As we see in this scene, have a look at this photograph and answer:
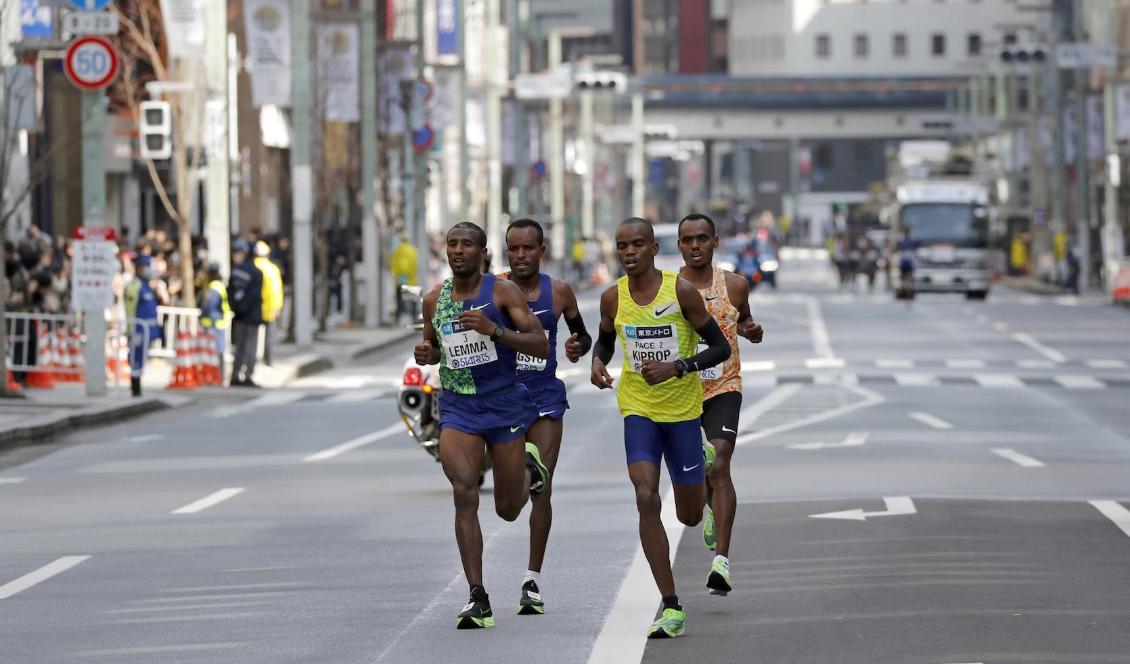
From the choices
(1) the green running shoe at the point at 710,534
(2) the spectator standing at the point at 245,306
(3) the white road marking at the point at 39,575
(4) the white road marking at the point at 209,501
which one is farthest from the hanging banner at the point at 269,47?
(1) the green running shoe at the point at 710,534

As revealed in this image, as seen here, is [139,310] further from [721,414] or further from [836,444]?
[721,414]

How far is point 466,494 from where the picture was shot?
12.2 metres

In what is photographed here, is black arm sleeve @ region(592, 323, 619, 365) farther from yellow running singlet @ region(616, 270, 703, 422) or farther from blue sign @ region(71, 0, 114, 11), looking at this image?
blue sign @ region(71, 0, 114, 11)

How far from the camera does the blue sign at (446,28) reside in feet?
213

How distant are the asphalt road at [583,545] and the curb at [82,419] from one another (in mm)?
348

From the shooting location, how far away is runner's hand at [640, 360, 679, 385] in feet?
39.4

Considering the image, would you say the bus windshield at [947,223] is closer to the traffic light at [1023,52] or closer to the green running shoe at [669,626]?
the traffic light at [1023,52]

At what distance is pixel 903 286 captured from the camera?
6800 centimetres

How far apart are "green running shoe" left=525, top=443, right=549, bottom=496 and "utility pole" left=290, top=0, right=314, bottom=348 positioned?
1228 inches

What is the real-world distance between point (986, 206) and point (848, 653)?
2527 inches

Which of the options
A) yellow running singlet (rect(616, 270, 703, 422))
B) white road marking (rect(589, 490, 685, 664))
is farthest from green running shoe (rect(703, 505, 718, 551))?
yellow running singlet (rect(616, 270, 703, 422))

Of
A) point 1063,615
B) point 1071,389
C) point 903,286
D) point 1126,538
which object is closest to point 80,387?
point 1071,389

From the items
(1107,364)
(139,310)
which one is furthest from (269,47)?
(1107,364)

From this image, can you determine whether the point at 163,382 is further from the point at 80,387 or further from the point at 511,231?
the point at 511,231
